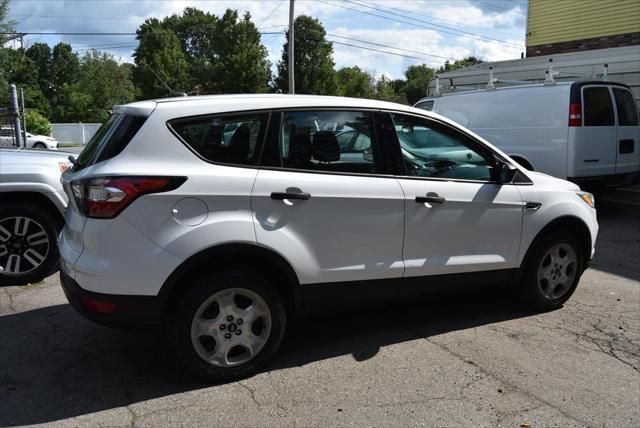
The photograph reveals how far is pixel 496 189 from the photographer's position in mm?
4434

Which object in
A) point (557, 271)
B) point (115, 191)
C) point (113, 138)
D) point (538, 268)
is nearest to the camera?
point (115, 191)

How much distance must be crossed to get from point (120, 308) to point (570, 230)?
3758 millimetres

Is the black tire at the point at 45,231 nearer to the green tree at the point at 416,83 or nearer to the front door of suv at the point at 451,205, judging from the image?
the front door of suv at the point at 451,205

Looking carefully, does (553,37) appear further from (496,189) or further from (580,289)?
(496,189)

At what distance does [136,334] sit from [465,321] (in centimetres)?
266

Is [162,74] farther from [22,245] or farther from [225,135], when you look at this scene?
[225,135]

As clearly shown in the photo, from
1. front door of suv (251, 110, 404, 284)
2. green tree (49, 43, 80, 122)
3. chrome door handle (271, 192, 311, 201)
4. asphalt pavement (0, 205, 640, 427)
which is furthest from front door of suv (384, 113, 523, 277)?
green tree (49, 43, 80, 122)

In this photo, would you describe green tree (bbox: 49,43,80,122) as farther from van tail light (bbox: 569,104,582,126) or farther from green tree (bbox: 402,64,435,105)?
van tail light (bbox: 569,104,582,126)

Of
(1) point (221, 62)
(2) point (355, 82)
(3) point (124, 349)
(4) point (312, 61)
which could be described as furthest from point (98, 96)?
(3) point (124, 349)

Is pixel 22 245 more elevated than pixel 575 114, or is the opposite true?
pixel 575 114

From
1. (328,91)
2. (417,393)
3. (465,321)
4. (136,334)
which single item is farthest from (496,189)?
(328,91)

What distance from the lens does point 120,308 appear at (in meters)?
3.28

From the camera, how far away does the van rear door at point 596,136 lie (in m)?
8.67

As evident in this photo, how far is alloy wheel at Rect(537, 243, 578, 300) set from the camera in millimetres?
4816
